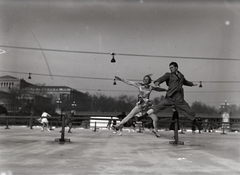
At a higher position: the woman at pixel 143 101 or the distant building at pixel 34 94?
the distant building at pixel 34 94

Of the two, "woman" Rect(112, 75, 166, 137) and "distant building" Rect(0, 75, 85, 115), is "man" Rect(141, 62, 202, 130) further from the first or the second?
"distant building" Rect(0, 75, 85, 115)

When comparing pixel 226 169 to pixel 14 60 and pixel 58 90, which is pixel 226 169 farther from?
pixel 58 90

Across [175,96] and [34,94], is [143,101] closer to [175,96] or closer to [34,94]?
[175,96]

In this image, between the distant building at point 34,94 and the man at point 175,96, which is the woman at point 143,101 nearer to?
the man at point 175,96

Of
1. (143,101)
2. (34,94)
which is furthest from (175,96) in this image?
(34,94)

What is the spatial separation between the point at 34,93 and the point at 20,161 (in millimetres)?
41372

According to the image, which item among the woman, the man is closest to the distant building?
the woman

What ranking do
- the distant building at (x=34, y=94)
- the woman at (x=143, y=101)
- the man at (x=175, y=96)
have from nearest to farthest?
the man at (x=175, y=96), the woman at (x=143, y=101), the distant building at (x=34, y=94)

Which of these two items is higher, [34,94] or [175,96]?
[34,94]

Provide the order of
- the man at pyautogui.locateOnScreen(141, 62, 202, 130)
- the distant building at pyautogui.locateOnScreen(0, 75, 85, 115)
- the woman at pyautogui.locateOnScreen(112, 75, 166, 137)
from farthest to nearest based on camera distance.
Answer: the distant building at pyautogui.locateOnScreen(0, 75, 85, 115) → the woman at pyautogui.locateOnScreen(112, 75, 166, 137) → the man at pyautogui.locateOnScreen(141, 62, 202, 130)

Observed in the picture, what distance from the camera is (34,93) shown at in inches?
1683

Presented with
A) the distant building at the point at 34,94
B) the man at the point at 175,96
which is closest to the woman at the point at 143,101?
the man at the point at 175,96

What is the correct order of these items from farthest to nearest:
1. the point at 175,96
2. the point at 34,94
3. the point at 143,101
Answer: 1. the point at 34,94
2. the point at 143,101
3. the point at 175,96

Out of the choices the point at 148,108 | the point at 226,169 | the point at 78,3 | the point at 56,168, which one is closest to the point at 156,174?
the point at 226,169
